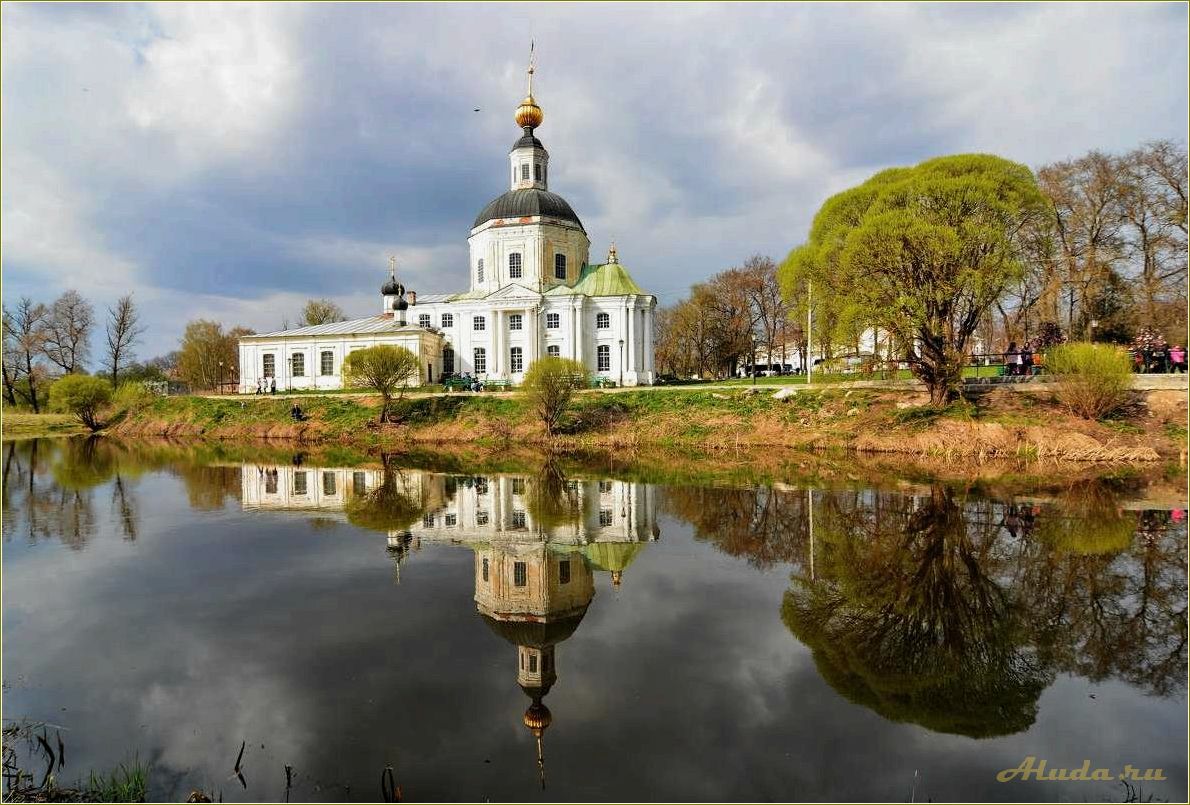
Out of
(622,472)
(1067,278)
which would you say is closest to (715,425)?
(622,472)

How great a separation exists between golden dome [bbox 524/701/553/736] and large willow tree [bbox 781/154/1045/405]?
22.0 meters

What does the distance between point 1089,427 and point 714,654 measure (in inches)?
937

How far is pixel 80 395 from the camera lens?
130 feet

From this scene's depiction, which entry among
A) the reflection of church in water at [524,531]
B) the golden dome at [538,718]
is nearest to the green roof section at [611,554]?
the reflection of church in water at [524,531]

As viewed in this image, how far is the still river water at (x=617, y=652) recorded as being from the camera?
199 inches

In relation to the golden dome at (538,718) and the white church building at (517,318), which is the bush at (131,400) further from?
the golden dome at (538,718)

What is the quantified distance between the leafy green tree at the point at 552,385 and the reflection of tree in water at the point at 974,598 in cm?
1677

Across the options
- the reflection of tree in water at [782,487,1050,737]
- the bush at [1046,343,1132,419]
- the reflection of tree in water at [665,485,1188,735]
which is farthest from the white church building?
the reflection of tree in water at [782,487,1050,737]

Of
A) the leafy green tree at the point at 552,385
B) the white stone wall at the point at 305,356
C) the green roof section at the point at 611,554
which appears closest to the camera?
the green roof section at the point at 611,554

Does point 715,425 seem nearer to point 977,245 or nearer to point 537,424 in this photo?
point 537,424

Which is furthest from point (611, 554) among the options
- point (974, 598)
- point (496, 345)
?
point (496, 345)

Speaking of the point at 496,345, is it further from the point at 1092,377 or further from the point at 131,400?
the point at 1092,377

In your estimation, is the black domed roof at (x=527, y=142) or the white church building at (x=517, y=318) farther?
the black domed roof at (x=527, y=142)

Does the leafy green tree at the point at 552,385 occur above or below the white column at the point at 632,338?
below
